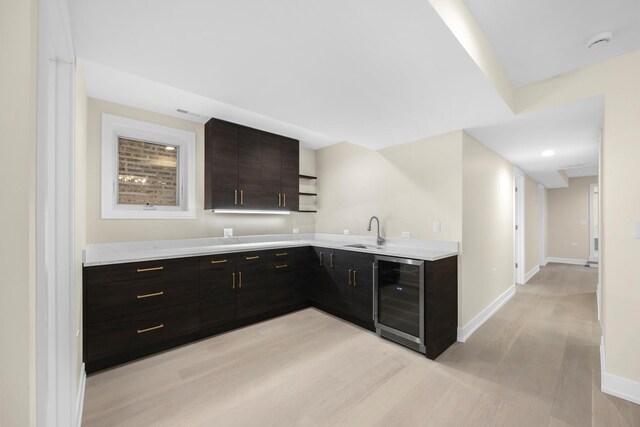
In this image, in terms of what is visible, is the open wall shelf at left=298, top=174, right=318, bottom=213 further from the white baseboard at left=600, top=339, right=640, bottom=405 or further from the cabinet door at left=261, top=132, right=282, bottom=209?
the white baseboard at left=600, top=339, right=640, bottom=405

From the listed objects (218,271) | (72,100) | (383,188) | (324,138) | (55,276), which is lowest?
(218,271)

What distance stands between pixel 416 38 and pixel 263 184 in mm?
2655

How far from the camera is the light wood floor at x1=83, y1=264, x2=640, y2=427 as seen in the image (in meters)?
1.71

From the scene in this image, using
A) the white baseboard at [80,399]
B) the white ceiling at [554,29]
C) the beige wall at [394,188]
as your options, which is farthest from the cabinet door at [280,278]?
the white ceiling at [554,29]

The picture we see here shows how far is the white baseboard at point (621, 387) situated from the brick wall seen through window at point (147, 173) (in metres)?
4.39

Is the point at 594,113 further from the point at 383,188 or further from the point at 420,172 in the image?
the point at 383,188

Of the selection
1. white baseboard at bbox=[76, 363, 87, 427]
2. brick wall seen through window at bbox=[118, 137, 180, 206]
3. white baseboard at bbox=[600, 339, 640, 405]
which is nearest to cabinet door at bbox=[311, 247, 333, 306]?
brick wall seen through window at bbox=[118, 137, 180, 206]

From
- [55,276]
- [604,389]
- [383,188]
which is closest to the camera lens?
[55,276]

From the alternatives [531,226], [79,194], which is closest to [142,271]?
[79,194]

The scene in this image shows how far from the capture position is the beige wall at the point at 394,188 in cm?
292

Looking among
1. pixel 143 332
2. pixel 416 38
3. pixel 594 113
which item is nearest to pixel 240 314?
pixel 143 332

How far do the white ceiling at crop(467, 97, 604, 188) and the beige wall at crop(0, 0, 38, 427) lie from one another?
3239 millimetres

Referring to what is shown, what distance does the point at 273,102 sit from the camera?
227 cm

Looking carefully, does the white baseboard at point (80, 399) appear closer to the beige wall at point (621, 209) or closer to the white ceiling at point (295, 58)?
the white ceiling at point (295, 58)
